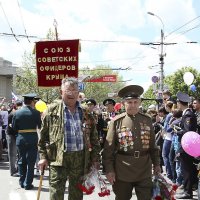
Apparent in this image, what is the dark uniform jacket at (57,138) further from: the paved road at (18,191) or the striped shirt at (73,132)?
the paved road at (18,191)

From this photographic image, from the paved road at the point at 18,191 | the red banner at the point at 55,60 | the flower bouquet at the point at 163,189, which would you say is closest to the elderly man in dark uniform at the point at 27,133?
the paved road at the point at 18,191

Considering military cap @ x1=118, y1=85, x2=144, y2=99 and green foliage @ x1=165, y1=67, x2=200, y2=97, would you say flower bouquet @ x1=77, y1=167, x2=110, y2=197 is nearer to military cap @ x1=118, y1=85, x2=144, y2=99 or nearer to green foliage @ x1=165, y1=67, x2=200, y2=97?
military cap @ x1=118, y1=85, x2=144, y2=99

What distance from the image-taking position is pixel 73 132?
4668 mm

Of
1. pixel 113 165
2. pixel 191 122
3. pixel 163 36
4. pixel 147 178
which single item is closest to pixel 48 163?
pixel 113 165

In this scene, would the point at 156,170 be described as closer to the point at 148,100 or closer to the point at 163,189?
the point at 163,189

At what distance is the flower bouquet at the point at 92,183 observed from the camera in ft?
15.1

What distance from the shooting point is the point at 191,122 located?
7047 millimetres

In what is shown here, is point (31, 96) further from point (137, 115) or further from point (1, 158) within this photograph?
Result: point (1, 158)

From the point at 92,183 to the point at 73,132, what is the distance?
0.60 m

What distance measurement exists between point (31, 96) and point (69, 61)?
1098 millimetres

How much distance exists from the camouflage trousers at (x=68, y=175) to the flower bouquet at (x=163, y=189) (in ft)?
2.74

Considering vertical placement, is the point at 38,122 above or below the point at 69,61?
below

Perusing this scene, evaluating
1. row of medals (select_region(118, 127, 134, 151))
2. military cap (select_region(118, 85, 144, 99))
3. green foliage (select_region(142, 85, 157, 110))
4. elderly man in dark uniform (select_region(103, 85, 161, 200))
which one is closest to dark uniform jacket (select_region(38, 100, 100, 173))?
A: elderly man in dark uniform (select_region(103, 85, 161, 200))

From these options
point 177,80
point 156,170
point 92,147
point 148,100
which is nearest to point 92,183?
point 92,147
